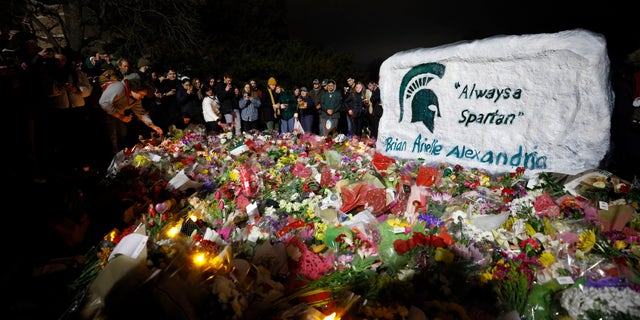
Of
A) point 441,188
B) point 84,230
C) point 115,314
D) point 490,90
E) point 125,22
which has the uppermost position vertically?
point 125,22

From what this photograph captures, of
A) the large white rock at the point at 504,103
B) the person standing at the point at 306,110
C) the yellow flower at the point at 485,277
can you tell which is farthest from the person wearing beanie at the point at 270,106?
the yellow flower at the point at 485,277

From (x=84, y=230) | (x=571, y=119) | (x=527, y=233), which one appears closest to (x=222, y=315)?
(x=84, y=230)

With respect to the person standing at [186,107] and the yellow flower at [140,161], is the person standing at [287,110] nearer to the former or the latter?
the person standing at [186,107]

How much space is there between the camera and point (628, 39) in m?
12.1

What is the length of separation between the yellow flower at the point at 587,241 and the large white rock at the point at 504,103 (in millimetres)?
1463

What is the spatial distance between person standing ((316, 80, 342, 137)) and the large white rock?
96.7 inches

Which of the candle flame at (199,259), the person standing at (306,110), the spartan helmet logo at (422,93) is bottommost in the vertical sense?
the person standing at (306,110)

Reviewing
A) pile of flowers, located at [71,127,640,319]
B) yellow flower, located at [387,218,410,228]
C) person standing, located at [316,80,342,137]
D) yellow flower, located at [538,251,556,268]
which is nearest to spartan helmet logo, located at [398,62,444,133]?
pile of flowers, located at [71,127,640,319]

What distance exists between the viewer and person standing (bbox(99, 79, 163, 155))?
5.54 metres

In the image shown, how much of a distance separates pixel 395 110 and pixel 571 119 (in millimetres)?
2700

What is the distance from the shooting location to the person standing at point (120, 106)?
18.2ft

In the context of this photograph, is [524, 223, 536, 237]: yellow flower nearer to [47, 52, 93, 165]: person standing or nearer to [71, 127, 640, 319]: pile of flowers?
[71, 127, 640, 319]: pile of flowers

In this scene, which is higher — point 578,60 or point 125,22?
point 125,22

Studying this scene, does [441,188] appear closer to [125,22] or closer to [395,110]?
[395,110]
